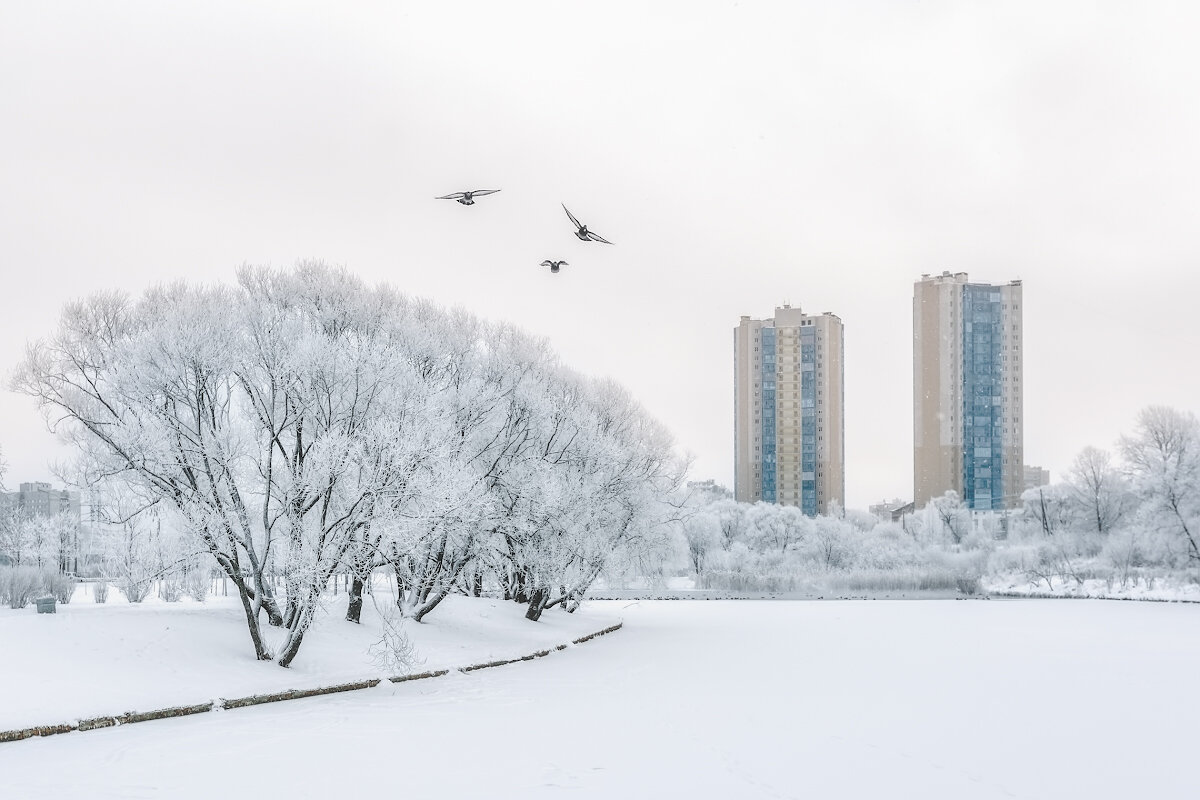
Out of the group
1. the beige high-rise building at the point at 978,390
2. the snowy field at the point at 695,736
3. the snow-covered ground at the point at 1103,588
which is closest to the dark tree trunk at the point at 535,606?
the snowy field at the point at 695,736

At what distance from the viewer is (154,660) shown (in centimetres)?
1831

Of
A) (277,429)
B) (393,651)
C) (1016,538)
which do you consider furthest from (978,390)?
(277,429)

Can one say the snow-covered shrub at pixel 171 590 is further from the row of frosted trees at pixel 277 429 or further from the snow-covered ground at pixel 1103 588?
the snow-covered ground at pixel 1103 588

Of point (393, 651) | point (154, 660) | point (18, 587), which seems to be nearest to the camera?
point (154, 660)

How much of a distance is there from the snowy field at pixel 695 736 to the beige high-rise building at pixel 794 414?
279 ft

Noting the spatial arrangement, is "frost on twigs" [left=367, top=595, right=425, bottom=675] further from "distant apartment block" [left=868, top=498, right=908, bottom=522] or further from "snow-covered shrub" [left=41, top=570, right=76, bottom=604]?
"distant apartment block" [left=868, top=498, right=908, bottom=522]

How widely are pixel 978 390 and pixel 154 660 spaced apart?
104 meters

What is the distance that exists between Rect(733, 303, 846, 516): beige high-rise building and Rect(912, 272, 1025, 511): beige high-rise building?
11.4 meters

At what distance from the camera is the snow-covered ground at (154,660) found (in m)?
15.8

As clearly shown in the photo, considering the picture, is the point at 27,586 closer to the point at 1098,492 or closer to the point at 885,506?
the point at 1098,492

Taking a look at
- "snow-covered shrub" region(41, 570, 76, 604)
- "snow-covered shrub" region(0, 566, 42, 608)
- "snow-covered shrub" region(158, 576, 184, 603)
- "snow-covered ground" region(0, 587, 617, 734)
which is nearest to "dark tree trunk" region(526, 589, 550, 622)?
"snow-covered ground" region(0, 587, 617, 734)

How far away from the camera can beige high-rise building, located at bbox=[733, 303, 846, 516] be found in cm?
11362

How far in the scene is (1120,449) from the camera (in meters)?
60.6

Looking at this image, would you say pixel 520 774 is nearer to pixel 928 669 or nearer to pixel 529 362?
pixel 928 669
